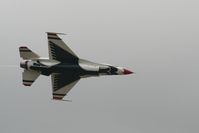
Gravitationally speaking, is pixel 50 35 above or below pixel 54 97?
above

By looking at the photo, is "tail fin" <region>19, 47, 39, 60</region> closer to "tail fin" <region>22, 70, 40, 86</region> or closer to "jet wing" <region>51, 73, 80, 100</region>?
"tail fin" <region>22, 70, 40, 86</region>

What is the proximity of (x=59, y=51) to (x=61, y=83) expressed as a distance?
7.91ft

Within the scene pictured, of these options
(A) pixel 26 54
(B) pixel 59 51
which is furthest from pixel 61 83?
(A) pixel 26 54

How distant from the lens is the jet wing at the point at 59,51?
6631 cm

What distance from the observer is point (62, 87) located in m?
67.6

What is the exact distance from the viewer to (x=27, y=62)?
66.7 metres

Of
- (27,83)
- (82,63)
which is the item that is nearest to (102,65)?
(82,63)

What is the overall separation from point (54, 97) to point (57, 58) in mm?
3058

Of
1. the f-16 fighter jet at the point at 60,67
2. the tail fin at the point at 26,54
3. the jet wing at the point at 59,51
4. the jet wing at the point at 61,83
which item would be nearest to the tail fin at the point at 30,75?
the f-16 fighter jet at the point at 60,67

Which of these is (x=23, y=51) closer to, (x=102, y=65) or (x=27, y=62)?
(x=27, y=62)

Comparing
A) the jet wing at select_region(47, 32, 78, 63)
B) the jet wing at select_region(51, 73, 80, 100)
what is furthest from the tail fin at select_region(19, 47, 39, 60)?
the jet wing at select_region(51, 73, 80, 100)

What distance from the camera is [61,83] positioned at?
221ft

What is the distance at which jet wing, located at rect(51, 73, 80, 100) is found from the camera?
6712 cm

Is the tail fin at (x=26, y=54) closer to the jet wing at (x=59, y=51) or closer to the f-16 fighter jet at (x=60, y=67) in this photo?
the f-16 fighter jet at (x=60, y=67)
